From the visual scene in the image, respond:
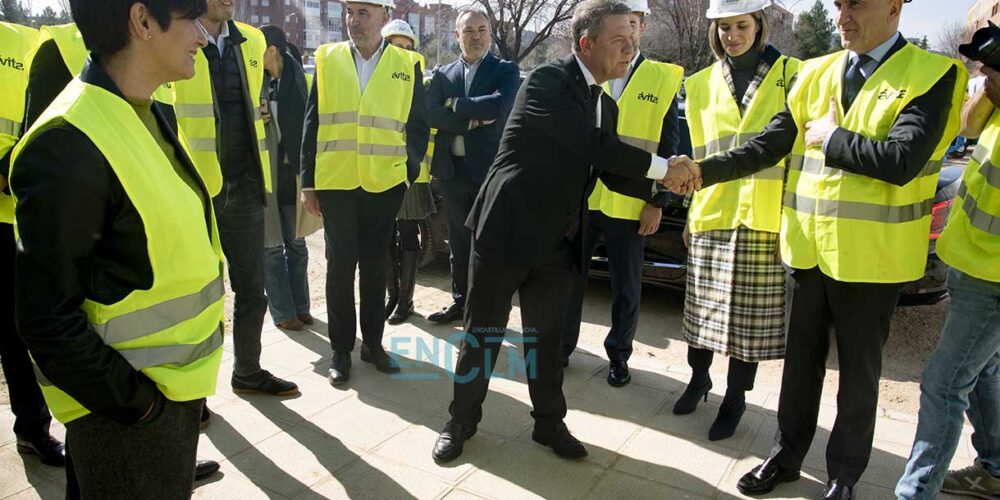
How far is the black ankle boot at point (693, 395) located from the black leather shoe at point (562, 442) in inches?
29.9

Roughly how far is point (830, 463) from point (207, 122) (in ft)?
11.0

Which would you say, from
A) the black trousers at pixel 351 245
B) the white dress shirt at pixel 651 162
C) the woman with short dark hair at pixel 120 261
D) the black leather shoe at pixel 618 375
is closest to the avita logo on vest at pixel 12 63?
the black trousers at pixel 351 245

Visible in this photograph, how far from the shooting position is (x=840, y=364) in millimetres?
2908

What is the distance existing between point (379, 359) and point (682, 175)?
2.23 metres

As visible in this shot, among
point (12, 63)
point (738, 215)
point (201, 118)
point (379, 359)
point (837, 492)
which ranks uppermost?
point (12, 63)

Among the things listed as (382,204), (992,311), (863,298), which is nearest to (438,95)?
(382,204)

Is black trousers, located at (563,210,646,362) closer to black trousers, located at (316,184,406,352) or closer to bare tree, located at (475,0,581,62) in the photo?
black trousers, located at (316,184,406,352)

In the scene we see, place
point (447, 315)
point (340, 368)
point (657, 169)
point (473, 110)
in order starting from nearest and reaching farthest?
point (657, 169)
point (340, 368)
point (473, 110)
point (447, 315)

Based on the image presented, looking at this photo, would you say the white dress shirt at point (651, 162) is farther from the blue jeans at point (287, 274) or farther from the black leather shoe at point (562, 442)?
the blue jeans at point (287, 274)

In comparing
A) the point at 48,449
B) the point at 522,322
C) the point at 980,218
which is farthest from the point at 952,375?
the point at 48,449

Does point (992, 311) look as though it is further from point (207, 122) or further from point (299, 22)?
point (299, 22)

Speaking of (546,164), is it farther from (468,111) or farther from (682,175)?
(468,111)

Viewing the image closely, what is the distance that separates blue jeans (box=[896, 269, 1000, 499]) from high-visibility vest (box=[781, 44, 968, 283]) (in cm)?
20

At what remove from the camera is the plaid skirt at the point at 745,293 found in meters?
3.44
